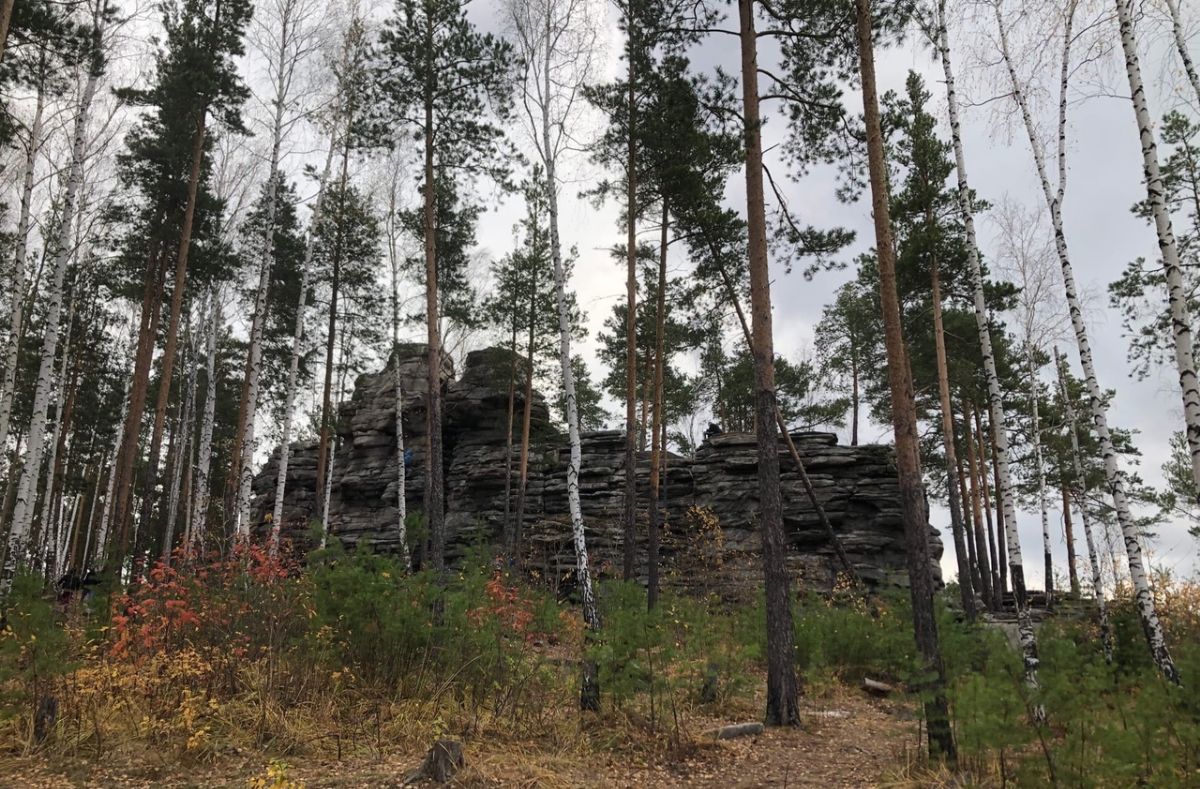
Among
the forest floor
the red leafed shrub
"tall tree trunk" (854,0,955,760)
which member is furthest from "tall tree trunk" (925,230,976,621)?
the red leafed shrub

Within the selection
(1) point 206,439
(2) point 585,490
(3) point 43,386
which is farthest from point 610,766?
(2) point 585,490

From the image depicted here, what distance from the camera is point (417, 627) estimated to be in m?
6.52

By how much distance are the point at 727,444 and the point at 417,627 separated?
17.8 m

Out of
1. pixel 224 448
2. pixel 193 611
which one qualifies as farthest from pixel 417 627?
pixel 224 448

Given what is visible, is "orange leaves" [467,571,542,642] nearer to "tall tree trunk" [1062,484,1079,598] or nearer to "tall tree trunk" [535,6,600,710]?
"tall tree trunk" [535,6,600,710]

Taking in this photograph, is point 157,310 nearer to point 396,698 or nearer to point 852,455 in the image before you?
point 396,698

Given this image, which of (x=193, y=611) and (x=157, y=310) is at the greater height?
(x=157, y=310)

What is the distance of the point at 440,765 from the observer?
482cm

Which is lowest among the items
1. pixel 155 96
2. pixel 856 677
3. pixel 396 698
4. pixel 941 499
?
pixel 856 677

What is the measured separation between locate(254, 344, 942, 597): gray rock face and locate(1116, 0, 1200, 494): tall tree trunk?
12.2 meters

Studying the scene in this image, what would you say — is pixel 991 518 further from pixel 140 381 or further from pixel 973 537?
pixel 140 381

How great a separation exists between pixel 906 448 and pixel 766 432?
61.8 inches

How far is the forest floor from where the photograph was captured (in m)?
4.74

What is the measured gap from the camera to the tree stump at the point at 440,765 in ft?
15.7
